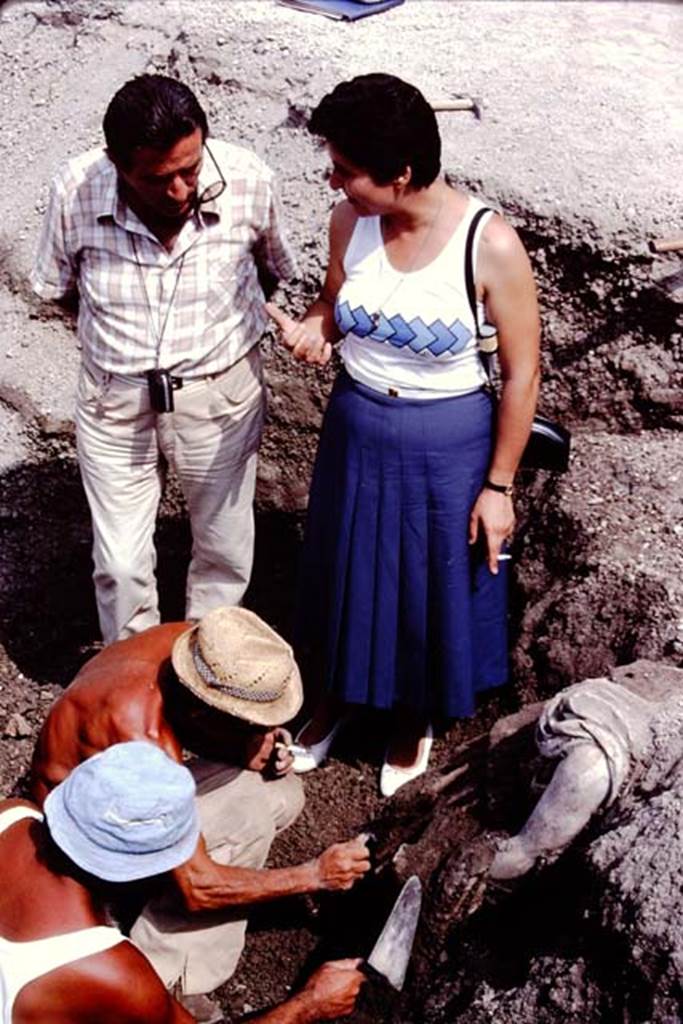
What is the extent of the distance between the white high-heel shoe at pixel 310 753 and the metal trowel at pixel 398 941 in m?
0.93

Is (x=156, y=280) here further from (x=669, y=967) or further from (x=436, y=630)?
(x=669, y=967)

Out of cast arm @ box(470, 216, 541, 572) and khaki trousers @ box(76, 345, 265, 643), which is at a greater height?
cast arm @ box(470, 216, 541, 572)

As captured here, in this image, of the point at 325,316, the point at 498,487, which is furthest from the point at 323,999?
the point at 325,316

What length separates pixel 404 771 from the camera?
12.8 ft

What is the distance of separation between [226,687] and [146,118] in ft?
4.53

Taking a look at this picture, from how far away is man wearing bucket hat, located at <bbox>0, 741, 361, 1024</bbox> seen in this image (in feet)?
8.08

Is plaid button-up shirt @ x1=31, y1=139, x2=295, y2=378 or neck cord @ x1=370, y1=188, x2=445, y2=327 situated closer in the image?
neck cord @ x1=370, y1=188, x2=445, y2=327

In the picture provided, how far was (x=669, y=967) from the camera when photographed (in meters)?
2.45

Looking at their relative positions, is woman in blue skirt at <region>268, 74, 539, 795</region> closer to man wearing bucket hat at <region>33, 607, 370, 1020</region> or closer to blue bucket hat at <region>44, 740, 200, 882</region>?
man wearing bucket hat at <region>33, 607, 370, 1020</region>

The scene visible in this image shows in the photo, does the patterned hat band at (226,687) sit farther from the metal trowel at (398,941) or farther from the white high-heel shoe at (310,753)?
the white high-heel shoe at (310,753)

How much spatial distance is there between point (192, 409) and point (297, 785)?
1116 millimetres

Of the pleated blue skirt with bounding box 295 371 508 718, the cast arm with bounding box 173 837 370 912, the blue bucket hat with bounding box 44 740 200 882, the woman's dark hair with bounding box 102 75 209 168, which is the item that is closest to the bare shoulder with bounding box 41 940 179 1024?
the blue bucket hat with bounding box 44 740 200 882

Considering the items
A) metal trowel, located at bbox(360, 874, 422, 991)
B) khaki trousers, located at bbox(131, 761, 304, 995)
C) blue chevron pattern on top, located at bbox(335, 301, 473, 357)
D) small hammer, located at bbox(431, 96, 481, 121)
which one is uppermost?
blue chevron pattern on top, located at bbox(335, 301, 473, 357)

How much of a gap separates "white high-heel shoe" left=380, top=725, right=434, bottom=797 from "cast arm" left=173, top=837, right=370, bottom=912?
66 cm
